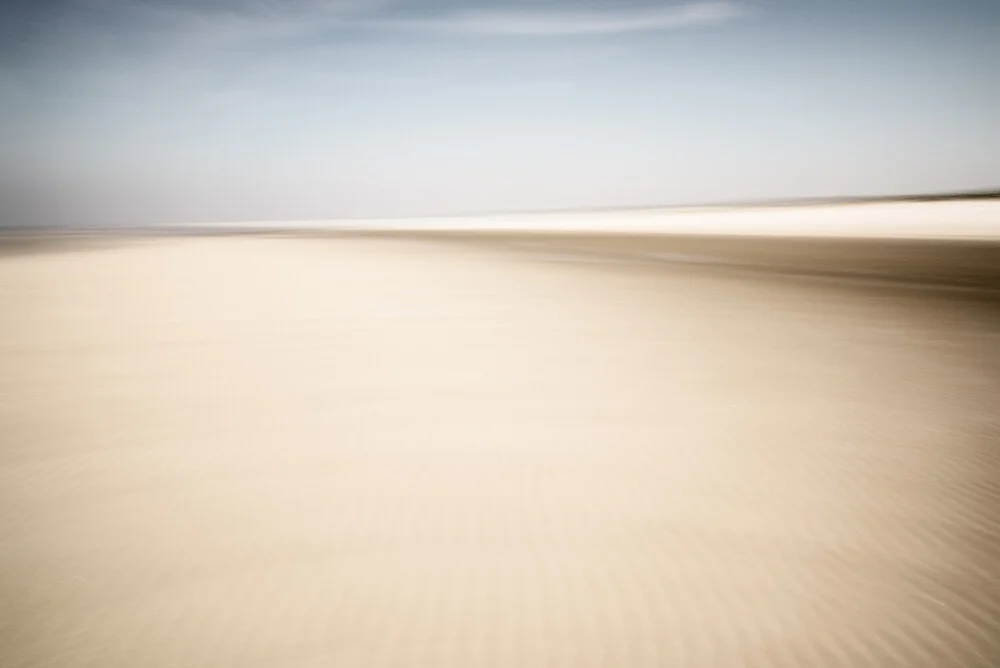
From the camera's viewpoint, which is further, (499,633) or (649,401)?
(649,401)

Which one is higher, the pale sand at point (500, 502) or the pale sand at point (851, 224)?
the pale sand at point (851, 224)

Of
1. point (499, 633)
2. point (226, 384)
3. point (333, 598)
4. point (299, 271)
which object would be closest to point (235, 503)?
point (333, 598)

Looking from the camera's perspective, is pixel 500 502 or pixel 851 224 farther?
pixel 851 224

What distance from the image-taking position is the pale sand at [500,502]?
2.16 metres

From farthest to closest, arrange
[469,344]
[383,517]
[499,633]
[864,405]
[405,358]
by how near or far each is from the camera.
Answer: [469,344] → [405,358] → [864,405] → [383,517] → [499,633]

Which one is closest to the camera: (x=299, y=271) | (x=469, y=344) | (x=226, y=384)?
(x=226, y=384)

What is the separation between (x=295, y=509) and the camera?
3.04m

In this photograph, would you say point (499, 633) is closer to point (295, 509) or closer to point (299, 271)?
point (295, 509)

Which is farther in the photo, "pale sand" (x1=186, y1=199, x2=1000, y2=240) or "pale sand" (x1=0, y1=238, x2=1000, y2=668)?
"pale sand" (x1=186, y1=199, x2=1000, y2=240)

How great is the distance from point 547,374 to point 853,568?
332 cm

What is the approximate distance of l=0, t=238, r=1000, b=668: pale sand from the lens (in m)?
2.16

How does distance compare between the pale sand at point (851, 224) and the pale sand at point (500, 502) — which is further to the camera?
the pale sand at point (851, 224)

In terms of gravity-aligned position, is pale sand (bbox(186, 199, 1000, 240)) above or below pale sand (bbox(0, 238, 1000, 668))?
above

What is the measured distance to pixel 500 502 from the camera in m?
3.12
